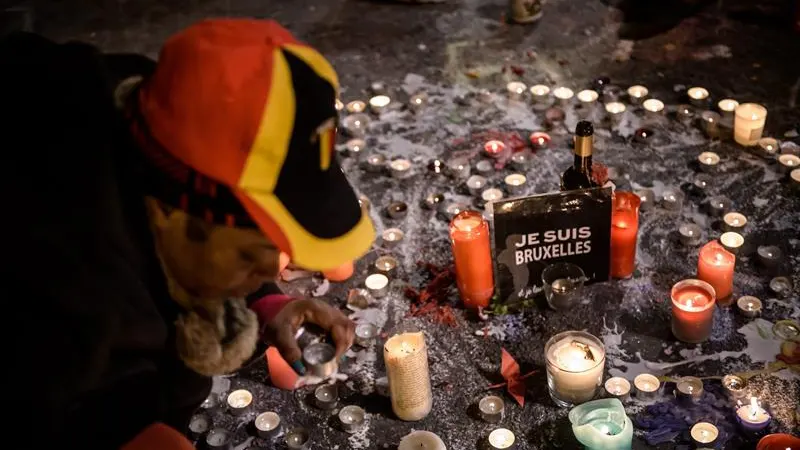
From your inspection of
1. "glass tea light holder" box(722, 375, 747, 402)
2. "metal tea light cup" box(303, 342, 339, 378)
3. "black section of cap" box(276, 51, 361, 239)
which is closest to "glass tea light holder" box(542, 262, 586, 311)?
"glass tea light holder" box(722, 375, 747, 402)

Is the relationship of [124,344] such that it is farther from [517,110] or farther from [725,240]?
[517,110]

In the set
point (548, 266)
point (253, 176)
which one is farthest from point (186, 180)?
point (548, 266)

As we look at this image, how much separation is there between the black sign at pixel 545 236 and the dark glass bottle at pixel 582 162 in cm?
6

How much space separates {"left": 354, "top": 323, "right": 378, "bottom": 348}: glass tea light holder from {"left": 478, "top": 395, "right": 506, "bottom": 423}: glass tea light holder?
266 mm

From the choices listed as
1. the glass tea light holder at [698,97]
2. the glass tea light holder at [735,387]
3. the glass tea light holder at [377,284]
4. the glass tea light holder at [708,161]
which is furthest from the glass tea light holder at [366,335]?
the glass tea light holder at [698,97]

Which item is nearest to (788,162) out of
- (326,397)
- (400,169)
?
(400,169)

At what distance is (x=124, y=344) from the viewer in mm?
961

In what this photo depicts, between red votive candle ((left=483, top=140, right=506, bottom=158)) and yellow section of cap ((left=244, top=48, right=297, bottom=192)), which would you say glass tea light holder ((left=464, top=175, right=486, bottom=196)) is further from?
yellow section of cap ((left=244, top=48, right=297, bottom=192))

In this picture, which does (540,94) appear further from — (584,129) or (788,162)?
(584,129)

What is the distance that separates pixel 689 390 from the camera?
4.83 ft

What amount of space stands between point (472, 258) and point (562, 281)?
0.62 ft

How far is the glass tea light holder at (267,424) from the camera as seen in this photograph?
1490 millimetres

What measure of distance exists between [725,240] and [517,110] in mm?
741

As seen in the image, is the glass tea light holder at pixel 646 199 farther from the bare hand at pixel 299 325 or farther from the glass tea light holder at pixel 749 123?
the bare hand at pixel 299 325
